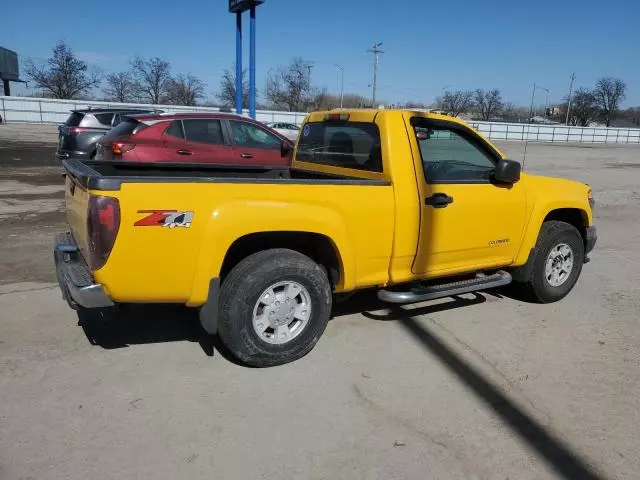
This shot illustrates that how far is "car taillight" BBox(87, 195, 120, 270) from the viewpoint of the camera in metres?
3.16

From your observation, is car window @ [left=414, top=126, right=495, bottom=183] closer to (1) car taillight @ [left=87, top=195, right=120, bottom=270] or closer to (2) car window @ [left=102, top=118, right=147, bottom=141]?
(1) car taillight @ [left=87, top=195, right=120, bottom=270]

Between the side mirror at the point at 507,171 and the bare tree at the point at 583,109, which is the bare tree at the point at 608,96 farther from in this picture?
the side mirror at the point at 507,171

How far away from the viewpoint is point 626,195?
14.2 meters

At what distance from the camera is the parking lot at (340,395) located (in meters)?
2.82

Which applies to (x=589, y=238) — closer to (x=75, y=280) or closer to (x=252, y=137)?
(x=75, y=280)

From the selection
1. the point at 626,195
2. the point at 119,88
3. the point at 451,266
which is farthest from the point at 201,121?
the point at 119,88

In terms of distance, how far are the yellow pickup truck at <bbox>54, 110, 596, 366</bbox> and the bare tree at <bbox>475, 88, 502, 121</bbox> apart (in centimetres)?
10025

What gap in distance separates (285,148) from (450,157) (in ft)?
16.5

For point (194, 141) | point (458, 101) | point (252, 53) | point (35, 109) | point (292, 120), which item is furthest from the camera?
point (458, 101)

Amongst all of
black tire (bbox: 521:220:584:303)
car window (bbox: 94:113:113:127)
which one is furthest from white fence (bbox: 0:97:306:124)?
black tire (bbox: 521:220:584:303)

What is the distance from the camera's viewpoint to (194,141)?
926 cm

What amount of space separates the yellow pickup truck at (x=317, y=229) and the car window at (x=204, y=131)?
4199 mm

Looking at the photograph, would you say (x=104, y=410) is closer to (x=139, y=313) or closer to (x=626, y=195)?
(x=139, y=313)

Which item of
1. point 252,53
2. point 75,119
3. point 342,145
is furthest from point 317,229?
point 252,53
